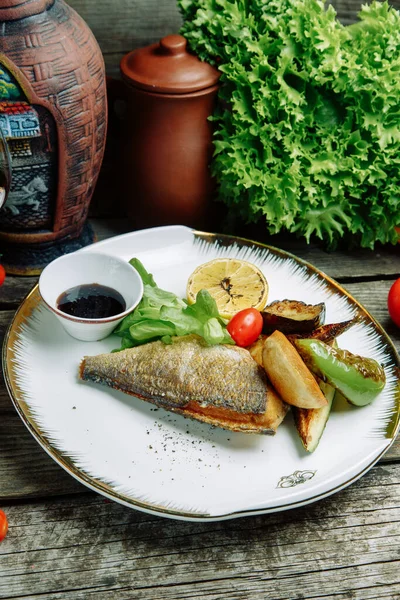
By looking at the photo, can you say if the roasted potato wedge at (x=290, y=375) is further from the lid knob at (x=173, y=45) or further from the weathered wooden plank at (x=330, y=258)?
the lid knob at (x=173, y=45)

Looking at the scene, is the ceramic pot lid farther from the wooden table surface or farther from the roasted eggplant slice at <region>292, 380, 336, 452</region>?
the wooden table surface

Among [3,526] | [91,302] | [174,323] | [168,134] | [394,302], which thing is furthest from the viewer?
[168,134]

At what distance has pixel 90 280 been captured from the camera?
7.22 feet

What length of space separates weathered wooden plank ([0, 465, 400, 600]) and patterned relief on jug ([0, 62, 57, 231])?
106cm

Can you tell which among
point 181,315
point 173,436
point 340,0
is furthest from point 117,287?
point 340,0

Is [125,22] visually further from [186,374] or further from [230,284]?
[186,374]

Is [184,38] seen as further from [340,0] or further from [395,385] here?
[395,385]

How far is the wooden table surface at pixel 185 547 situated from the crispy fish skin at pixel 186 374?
297 mm

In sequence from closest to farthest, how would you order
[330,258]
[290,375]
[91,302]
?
[290,375]
[91,302]
[330,258]

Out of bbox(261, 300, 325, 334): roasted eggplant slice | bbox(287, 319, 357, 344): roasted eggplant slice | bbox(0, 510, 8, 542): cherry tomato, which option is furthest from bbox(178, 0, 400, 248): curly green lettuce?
bbox(0, 510, 8, 542): cherry tomato

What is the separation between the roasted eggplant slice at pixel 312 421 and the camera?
1.75 meters

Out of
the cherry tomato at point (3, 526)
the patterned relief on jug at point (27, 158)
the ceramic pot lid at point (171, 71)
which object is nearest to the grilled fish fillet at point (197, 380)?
the cherry tomato at point (3, 526)

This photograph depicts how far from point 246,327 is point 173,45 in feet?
3.65

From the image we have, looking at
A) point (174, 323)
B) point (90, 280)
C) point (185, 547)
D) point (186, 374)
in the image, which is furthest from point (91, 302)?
point (185, 547)
